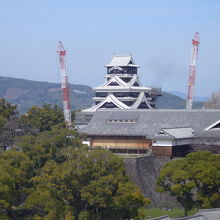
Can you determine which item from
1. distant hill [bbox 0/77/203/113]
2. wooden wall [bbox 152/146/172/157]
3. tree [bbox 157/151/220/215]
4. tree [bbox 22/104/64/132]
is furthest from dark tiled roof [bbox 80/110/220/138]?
distant hill [bbox 0/77/203/113]

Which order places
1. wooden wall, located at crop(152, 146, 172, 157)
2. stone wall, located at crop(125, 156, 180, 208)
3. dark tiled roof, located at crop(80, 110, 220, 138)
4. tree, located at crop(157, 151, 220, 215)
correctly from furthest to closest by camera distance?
dark tiled roof, located at crop(80, 110, 220, 138) < wooden wall, located at crop(152, 146, 172, 157) < stone wall, located at crop(125, 156, 180, 208) < tree, located at crop(157, 151, 220, 215)

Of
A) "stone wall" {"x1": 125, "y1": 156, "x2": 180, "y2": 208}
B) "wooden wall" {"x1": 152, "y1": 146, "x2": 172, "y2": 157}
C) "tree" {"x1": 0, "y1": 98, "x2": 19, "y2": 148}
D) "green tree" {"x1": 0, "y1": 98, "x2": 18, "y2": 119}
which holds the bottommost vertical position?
"stone wall" {"x1": 125, "y1": 156, "x2": 180, "y2": 208}

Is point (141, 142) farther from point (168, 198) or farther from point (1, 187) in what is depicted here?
point (1, 187)

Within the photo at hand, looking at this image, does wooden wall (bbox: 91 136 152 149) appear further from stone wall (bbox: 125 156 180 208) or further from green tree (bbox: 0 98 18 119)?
green tree (bbox: 0 98 18 119)

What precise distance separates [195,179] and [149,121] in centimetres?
994

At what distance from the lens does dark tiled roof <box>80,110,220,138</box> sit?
3450 cm

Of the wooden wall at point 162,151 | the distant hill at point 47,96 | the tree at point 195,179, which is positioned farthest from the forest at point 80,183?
the distant hill at point 47,96

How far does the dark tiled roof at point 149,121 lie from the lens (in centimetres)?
3450

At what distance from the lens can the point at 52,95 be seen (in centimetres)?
18550

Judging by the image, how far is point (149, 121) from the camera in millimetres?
35594

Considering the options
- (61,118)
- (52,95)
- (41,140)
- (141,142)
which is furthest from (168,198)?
(52,95)

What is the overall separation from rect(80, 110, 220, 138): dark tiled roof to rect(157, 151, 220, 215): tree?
21.4 feet

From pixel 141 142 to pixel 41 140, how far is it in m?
7.91

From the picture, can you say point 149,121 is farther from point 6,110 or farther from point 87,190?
point 87,190
